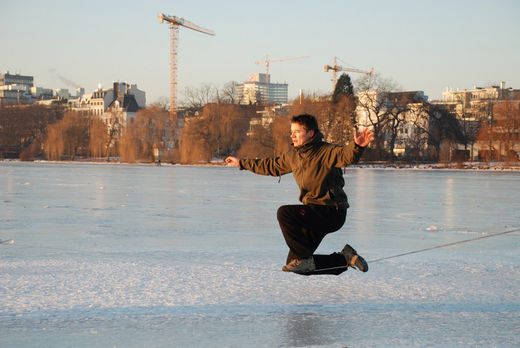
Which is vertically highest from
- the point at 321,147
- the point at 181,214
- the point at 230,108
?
the point at 230,108

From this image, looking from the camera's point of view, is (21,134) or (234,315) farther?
(21,134)

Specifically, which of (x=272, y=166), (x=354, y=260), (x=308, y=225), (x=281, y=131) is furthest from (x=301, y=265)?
(x=281, y=131)

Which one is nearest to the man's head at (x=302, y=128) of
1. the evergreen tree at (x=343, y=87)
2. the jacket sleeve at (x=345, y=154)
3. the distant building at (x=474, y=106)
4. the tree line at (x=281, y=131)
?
the jacket sleeve at (x=345, y=154)

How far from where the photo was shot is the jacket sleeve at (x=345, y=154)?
17.5 feet

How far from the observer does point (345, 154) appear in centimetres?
539

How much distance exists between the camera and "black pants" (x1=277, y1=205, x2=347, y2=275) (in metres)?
5.65

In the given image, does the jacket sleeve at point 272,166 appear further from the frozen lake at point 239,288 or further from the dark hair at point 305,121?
the frozen lake at point 239,288

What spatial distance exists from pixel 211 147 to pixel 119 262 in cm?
6353

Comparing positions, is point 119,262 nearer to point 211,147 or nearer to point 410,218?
point 410,218

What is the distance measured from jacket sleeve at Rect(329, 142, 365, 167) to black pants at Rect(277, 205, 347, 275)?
1.38 feet

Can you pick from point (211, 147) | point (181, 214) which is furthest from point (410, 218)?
point (211, 147)

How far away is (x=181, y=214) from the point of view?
13992 mm

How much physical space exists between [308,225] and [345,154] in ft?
2.33

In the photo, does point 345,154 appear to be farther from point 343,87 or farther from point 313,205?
point 343,87
